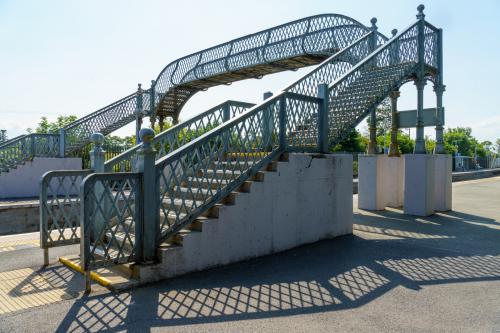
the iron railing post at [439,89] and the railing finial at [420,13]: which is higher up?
the railing finial at [420,13]

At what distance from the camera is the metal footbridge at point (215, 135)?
4398 millimetres

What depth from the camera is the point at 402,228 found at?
7.92m

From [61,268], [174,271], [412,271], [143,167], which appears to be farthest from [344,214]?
[61,268]

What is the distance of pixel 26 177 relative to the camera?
44.7ft

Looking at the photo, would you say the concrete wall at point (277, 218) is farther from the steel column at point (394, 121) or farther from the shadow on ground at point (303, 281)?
the steel column at point (394, 121)

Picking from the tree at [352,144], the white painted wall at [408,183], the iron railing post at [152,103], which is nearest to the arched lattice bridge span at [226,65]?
the iron railing post at [152,103]

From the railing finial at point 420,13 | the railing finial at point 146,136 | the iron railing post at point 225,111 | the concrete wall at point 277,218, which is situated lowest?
the concrete wall at point 277,218

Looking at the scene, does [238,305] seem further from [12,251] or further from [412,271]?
[12,251]

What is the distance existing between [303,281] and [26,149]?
1251 cm

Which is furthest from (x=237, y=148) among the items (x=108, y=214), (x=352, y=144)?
(x=352, y=144)

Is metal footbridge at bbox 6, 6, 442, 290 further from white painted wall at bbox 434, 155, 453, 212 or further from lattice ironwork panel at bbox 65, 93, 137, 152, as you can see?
white painted wall at bbox 434, 155, 453, 212

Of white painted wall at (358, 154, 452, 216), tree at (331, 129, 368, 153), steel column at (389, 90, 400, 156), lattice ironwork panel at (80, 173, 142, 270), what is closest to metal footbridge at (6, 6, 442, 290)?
lattice ironwork panel at (80, 173, 142, 270)

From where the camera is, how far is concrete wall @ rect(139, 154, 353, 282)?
4.77m

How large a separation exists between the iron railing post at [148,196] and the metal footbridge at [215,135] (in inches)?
0.5
